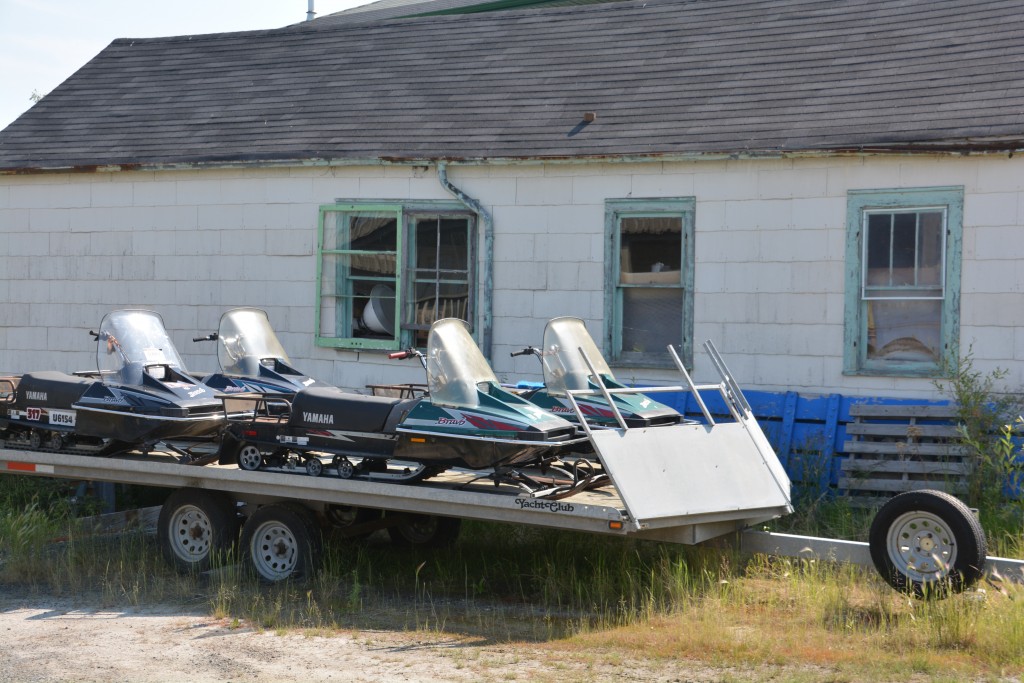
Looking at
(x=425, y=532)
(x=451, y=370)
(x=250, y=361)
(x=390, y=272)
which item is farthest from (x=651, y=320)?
(x=451, y=370)

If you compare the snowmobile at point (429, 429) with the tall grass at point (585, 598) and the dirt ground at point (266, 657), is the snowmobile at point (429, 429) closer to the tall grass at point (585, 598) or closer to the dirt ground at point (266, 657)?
the tall grass at point (585, 598)

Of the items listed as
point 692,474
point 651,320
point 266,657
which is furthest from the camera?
point 651,320

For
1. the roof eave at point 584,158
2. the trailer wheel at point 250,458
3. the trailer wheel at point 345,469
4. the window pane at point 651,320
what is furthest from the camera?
the window pane at point 651,320

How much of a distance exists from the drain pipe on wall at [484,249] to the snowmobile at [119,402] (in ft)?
11.7

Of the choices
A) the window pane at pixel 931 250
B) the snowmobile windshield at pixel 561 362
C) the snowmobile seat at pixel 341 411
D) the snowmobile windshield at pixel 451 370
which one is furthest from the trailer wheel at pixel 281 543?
the window pane at pixel 931 250

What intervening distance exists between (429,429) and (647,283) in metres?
4.39

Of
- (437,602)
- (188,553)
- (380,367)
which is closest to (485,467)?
(437,602)

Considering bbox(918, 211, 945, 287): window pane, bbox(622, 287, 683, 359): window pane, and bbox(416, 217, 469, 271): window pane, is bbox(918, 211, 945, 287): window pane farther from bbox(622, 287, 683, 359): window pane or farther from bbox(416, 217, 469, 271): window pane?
bbox(416, 217, 469, 271): window pane

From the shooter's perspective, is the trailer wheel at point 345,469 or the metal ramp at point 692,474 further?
the trailer wheel at point 345,469

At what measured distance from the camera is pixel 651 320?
11555 millimetres

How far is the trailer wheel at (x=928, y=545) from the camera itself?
22.0 ft

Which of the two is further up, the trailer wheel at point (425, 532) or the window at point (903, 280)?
the window at point (903, 280)

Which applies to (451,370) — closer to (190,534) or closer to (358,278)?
(190,534)

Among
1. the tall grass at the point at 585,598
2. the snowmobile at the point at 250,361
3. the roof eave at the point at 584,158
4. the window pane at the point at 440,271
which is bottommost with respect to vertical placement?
the tall grass at the point at 585,598
